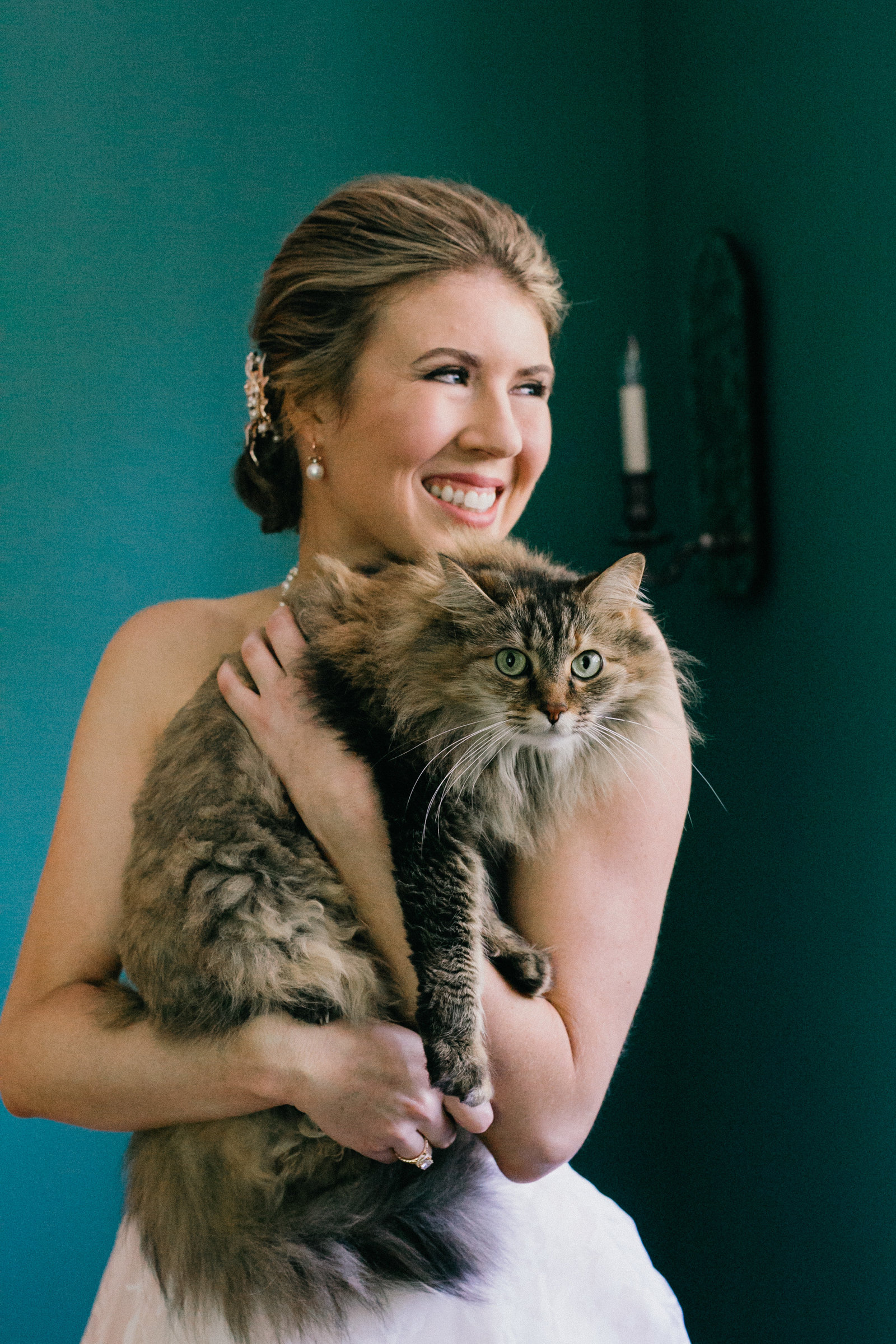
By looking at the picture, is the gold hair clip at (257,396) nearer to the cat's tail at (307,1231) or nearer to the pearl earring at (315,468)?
the pearl earring at (315,468)

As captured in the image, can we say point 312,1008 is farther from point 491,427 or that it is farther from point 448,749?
point 491,427

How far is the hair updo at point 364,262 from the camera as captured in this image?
4.95 feet

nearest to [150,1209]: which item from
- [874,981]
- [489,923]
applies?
[489,923]

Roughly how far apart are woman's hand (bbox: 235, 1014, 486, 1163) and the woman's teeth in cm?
77

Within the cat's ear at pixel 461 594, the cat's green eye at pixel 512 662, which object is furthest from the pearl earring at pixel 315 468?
the cat's green eye at pixel 512 662

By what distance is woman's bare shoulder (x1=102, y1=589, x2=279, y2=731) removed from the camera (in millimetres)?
1571

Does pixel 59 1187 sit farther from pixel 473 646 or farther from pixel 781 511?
pixel 781 511

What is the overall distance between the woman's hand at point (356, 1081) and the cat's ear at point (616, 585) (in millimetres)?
548

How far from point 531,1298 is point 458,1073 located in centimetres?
43

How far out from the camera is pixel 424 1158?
3.84 feet

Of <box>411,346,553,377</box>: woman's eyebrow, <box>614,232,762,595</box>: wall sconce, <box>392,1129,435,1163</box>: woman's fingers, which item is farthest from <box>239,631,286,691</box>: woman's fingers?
<box>614,232,762,595</box>: wall sconce

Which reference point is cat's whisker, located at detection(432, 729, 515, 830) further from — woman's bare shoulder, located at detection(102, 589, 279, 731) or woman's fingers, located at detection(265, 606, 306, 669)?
woman's bare shoulder, located at detection(102, 589, 279, 731)

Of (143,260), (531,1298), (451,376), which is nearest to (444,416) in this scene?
(451,376)

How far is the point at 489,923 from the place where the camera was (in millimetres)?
1232
